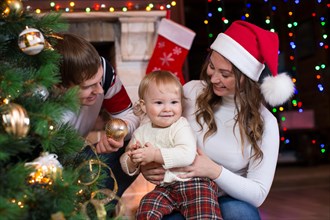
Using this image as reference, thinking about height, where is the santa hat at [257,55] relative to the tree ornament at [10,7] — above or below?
below

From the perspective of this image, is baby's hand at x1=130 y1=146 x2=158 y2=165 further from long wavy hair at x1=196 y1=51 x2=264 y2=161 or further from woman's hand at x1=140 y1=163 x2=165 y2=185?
A: long wavy hair at x1=196 y1=51 x2=264 y2=161

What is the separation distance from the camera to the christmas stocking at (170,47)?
290 centimetres

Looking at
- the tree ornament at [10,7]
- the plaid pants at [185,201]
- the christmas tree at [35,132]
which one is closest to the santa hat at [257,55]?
the plaid pants at [185,201]

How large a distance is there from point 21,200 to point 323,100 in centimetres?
609

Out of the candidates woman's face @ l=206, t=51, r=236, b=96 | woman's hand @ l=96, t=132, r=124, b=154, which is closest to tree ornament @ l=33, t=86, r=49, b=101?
woman's hand @ l=96, t=132, r=124, b=154

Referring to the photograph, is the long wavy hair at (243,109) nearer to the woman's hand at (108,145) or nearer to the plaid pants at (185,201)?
the plaid pants at (185,201)

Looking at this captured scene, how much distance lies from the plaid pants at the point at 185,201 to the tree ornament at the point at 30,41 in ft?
2.22

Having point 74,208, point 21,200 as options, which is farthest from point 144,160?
point 21,200

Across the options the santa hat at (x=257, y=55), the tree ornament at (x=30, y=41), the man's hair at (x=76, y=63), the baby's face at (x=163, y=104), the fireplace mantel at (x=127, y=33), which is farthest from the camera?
the fireplace mantel at (x=127, y=33)

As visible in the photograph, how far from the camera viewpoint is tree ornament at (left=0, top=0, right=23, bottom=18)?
3.87 ft

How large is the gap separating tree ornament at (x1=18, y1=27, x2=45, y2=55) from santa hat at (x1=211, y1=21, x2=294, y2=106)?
77 centimetres

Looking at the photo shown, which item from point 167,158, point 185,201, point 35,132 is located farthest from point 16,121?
point 185,201

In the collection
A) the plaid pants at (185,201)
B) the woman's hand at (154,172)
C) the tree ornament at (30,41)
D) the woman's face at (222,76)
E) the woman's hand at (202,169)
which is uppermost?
the tree ornament at (30,41)

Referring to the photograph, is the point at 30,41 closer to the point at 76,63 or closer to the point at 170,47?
the point at 76,63
